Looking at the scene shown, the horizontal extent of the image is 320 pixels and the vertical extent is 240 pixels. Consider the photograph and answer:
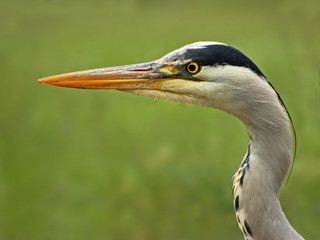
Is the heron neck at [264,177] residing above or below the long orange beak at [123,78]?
below

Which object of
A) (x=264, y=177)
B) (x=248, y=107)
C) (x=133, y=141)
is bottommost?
(x=133, y=141)

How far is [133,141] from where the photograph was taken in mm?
3281

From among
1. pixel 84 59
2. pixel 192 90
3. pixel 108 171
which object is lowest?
pixel 108 171

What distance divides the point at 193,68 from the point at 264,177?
1.00 feet

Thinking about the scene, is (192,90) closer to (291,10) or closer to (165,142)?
(165,142)

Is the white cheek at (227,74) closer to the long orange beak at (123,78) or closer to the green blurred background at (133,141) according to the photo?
the long orange beak at (123,78)

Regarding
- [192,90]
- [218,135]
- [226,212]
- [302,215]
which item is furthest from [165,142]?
[192,90]

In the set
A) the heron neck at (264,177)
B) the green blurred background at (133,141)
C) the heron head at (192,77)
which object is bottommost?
the green blurred background at (133,141)

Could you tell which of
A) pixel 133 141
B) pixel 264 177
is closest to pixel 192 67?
pixel 264 177

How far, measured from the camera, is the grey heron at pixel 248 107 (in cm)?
115

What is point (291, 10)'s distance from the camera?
4.23 m

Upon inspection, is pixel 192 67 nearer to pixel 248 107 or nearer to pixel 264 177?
pixel 248 107

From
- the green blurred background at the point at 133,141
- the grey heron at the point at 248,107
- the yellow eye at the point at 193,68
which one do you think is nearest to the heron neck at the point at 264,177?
the grey heron at the point at 248,107

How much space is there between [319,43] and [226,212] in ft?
5.97
